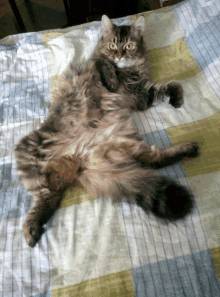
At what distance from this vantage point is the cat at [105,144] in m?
0.96

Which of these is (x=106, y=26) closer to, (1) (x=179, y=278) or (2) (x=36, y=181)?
(2) (x=36, y=181)

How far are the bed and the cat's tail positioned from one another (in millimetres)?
52

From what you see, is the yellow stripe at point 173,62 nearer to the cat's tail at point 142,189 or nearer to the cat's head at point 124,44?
the cat's head at point 124,44

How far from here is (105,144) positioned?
3.85 ft

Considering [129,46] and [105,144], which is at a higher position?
[129,46]

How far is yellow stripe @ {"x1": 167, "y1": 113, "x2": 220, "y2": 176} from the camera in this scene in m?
1.04

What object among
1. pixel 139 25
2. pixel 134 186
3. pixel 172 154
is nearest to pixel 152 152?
pixel 172 154

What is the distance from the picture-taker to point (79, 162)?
3.73ft

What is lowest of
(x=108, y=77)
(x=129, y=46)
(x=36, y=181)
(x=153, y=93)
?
(x=36, y=181)

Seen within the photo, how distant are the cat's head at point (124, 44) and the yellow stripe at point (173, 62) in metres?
0.16

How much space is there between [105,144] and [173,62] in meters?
0.94

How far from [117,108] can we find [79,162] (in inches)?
19.1

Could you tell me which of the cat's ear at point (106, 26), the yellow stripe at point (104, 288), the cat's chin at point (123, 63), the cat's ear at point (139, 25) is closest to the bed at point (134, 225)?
the yellow stripe at point (104, 288)

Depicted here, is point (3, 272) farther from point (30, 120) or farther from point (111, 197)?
point (30, 120)
